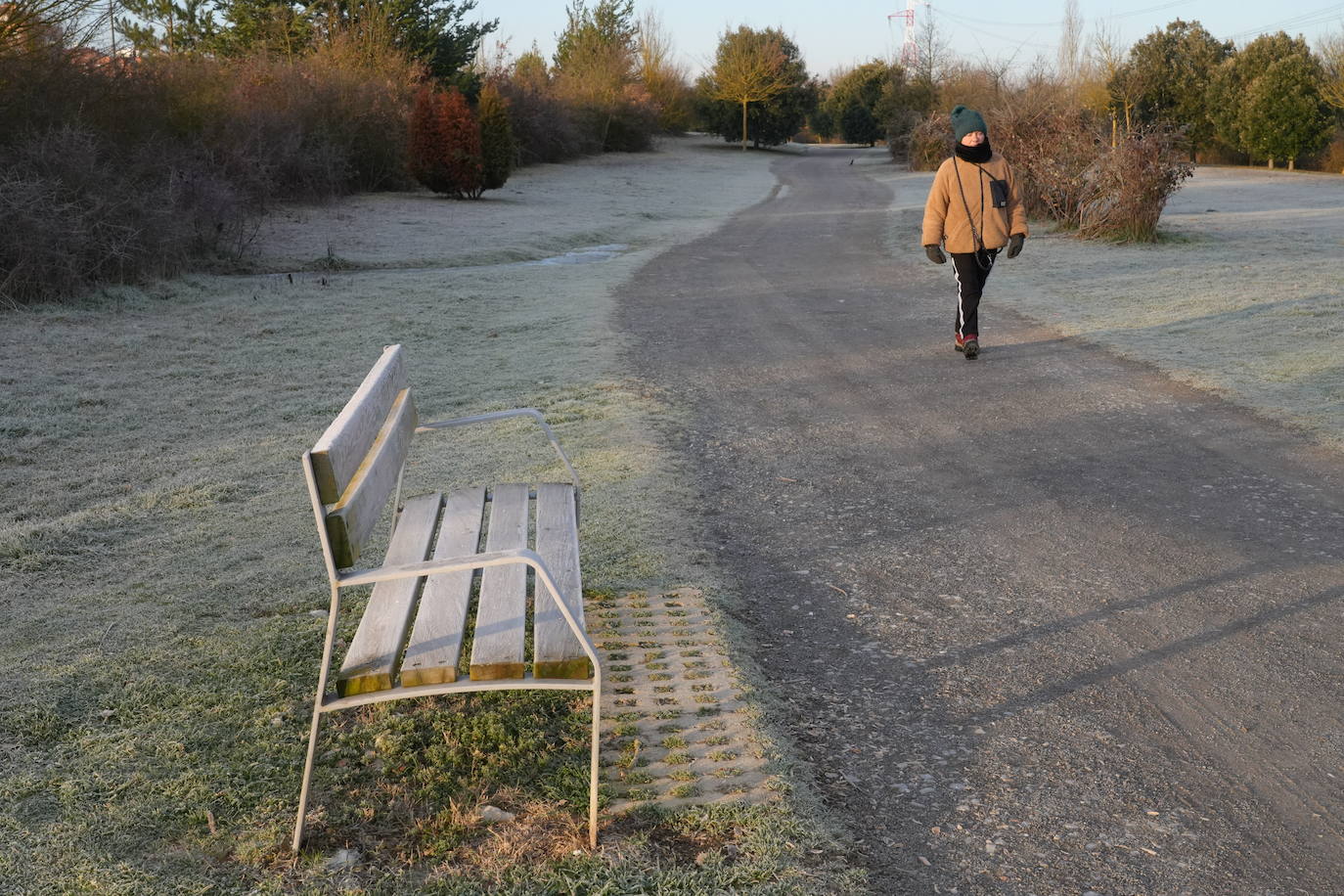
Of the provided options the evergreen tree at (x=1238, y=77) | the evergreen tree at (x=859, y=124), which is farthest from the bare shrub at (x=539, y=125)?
the evergreen tree at (x=859, y=124)

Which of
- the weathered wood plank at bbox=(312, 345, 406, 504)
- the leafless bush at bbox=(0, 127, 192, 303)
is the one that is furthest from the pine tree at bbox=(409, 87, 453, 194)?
the weathered wood plank at bbox=(312, 345, 406, 504)

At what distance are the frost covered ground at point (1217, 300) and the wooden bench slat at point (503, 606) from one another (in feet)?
15.7

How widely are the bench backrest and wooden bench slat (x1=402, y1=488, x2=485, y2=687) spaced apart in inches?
10.2

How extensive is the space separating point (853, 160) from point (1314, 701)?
54.4 metres

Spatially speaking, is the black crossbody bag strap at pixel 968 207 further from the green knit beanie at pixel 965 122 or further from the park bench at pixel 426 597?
the park bench at pixel 426 597

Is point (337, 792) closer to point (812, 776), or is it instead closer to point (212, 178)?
point (812, 776)

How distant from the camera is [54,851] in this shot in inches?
104

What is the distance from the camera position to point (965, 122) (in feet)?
27.8

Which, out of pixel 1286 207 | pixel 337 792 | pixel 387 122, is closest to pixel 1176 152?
pixel 1286 207

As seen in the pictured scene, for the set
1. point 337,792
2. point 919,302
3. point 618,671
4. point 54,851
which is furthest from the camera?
point 919,302

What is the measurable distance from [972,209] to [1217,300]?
12.4 ft

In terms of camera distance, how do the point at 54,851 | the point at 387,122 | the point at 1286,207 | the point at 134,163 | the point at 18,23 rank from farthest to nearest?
the point at 387,122
the point at 1286,207
the point at 134,163
the point at 18,23
the point at 54,851

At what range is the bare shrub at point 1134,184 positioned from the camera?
15.7 metres

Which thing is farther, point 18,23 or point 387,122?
point 387,122
